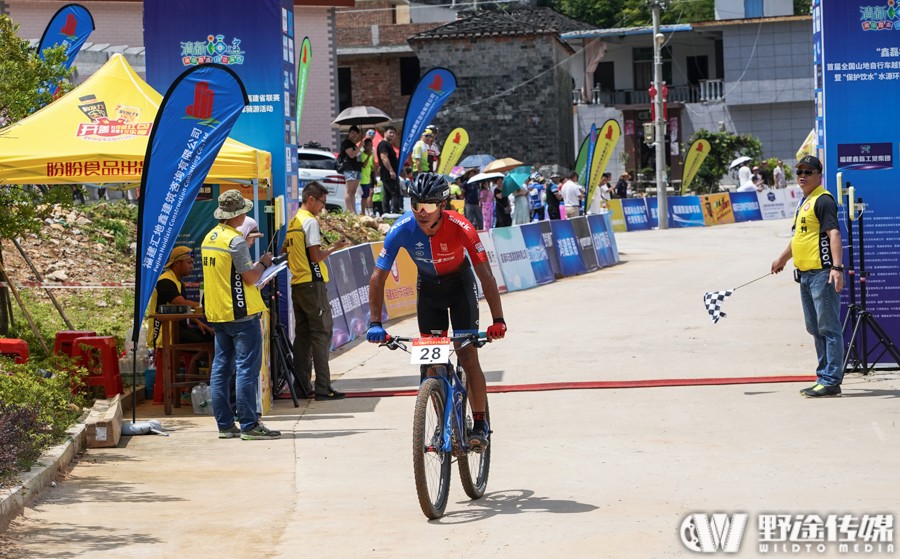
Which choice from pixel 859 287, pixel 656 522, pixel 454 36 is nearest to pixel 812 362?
pixel 859 287

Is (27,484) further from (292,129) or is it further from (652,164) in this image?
(652,164)

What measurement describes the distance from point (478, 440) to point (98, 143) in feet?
18.3

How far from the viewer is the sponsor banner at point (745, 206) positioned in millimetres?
43312

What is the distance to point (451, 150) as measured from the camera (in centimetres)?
2961

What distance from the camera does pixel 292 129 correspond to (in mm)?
13844

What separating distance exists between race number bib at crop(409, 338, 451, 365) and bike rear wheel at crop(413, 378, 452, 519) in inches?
4.7

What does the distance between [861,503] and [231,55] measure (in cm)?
818

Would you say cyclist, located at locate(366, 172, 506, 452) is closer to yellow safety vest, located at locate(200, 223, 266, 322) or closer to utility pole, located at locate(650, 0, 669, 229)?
yellow safety vest, located at locate(200, 223, 266, 322)

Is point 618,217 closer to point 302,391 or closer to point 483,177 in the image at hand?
point 483,177

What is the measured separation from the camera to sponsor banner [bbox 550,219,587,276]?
84.7ft

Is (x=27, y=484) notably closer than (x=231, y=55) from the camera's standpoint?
Yes

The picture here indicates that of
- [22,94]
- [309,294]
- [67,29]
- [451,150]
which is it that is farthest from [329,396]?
[451,150]

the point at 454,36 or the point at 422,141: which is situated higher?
the point at 454,36

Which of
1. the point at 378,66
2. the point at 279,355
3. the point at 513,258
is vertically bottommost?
the point at 279,355
